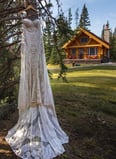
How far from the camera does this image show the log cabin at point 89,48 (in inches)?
1538

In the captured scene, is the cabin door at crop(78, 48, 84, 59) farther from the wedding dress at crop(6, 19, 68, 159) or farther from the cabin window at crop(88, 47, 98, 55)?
the wedding dress at crop(6, 19, 68, 159)

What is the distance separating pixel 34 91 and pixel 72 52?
36003 mm

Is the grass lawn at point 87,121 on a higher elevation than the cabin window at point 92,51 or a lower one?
lower

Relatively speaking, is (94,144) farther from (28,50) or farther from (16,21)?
(16,21)

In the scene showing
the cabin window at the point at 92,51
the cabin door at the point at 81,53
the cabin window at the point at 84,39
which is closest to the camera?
the cabin window at the point at 92,51

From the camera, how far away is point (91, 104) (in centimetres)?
992

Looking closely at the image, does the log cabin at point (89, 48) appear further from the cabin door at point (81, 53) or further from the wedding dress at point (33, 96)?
the wedding dress at point (33, 96)

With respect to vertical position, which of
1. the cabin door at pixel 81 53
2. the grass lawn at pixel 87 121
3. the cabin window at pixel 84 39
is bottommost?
the grass lawn at pixel 87 121

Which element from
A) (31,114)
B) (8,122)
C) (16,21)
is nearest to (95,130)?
(8,122)

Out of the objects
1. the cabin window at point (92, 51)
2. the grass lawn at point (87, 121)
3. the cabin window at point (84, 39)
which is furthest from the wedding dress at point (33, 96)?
the cabin window at point (84, 39)

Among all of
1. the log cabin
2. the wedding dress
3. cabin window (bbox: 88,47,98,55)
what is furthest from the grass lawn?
cabin window (bbox: 88,47,98,55)

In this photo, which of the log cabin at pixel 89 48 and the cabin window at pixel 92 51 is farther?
the cabin window at pixel 92 51

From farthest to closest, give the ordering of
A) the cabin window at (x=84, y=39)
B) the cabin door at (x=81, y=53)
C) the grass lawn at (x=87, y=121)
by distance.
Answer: the cabin door at (x=81, y=53) → the cabin window at (x=84, y=39) → the grass lawn at (x=87, y=121)

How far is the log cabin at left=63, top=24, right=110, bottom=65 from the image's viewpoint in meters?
39.1
